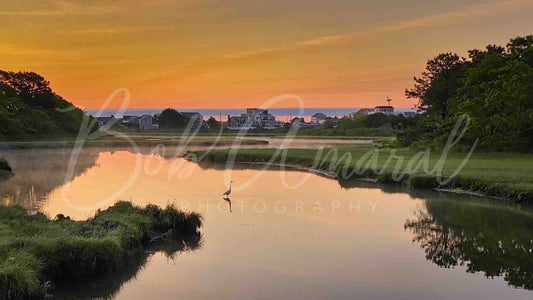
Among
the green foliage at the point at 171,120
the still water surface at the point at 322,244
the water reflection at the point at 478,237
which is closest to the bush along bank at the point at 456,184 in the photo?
the still water surface at the point at 322,244

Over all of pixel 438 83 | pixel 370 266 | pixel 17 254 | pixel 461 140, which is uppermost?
pixel 438 83

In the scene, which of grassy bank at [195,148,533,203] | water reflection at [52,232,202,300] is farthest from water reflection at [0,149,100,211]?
grassy bank at [195,148,533,203]

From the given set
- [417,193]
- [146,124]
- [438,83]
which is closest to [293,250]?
[417,193]

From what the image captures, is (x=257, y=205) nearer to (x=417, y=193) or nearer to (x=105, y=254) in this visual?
(x=417, y=193)

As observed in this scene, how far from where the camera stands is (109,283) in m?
14.1

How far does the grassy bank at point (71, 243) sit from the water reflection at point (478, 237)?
9078mm

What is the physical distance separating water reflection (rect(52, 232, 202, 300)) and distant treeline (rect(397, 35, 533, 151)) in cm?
3712

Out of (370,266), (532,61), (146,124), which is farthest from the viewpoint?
(146,124)

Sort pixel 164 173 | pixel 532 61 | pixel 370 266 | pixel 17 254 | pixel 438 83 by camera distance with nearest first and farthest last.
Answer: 1. pixel 17 254
2. pixel 370 266
3. pixel 164 173
4. pixel 532 61
5. pixel 438 83

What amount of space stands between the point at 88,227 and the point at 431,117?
157 ft

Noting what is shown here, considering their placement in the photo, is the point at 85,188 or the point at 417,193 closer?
the point at 417,193

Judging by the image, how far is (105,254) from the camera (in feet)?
47.8

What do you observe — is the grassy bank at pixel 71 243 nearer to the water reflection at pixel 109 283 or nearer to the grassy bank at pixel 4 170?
the water reflection at pixel 109 283

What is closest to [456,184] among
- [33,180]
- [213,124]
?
[33,180]
